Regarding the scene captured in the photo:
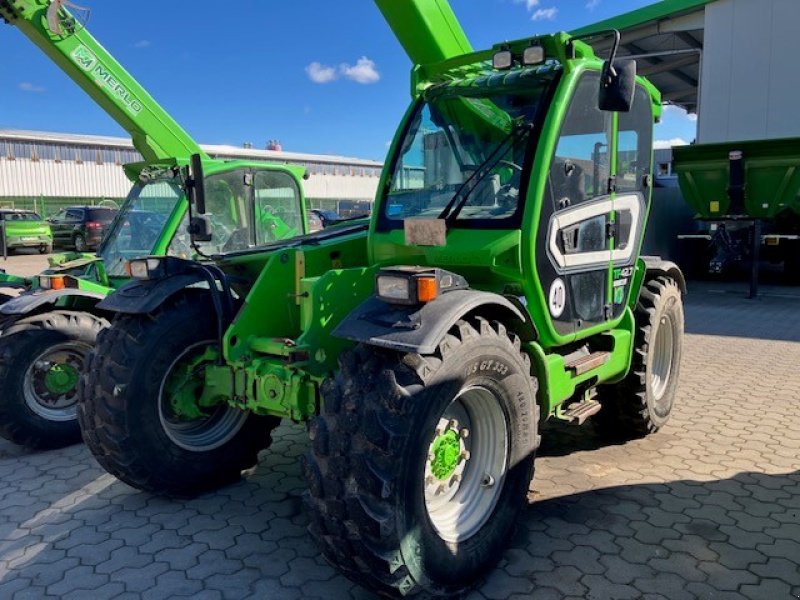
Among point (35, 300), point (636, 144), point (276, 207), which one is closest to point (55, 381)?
point (35, 300)

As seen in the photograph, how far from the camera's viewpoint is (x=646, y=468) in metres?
4.46

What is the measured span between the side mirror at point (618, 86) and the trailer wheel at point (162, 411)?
2.54 m

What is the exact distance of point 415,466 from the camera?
2.69m

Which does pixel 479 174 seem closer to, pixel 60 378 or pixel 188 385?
pixel 188 385

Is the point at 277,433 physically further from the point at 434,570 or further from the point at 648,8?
the point at 648,8

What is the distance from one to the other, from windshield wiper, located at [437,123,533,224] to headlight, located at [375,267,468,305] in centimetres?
77

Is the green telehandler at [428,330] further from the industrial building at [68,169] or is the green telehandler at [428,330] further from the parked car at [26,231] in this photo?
the industrial building at [68,169]

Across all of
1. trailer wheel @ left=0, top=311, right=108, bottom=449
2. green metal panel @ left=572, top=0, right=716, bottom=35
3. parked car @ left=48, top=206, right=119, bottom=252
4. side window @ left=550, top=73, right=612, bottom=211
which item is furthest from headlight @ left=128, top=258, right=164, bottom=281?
parked car @ left=48, top=206, right=119, bottom=252

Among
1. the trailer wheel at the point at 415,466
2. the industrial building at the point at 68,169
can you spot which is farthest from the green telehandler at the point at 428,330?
the industrial building at the point at 68,169

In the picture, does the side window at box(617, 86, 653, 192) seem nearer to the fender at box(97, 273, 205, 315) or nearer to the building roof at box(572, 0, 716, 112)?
the fender at box(97, 273, 205, 315)

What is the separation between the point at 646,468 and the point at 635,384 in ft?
1.99

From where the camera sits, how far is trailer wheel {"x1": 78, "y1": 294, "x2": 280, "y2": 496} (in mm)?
3656

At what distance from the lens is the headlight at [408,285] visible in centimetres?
284

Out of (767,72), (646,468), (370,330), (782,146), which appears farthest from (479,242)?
(767,72)
